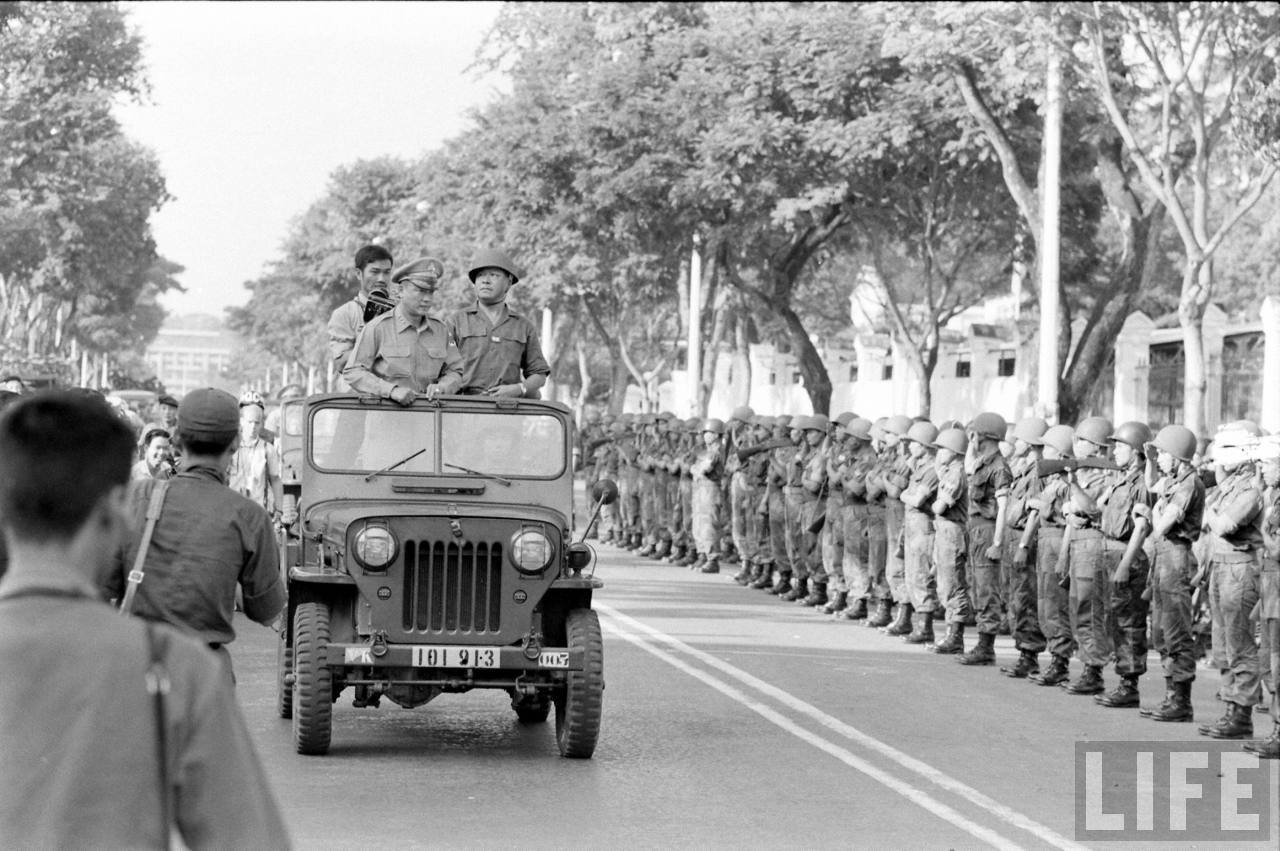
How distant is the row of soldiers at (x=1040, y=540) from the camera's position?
37.7 ft

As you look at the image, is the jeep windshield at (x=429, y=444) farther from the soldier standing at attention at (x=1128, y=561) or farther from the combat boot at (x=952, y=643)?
the combat boot at (x=952, y=643)

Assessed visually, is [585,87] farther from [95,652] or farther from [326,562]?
[95,652]

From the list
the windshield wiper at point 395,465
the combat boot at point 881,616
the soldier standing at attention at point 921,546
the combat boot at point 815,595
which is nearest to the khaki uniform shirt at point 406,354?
the windshield wiper at point 395,465

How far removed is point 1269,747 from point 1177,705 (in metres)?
1.52

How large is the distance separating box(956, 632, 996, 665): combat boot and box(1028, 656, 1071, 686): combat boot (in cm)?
100

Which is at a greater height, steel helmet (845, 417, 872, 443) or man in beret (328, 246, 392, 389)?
man in beret (328, 246, 392, 389)

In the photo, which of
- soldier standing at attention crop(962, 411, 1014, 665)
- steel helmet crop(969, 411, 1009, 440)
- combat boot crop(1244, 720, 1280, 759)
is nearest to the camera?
combat boot crop(1244, 720, 1280, 759)

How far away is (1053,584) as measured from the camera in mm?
13758

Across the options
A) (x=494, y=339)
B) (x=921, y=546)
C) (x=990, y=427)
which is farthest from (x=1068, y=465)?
(x=494, y=339)

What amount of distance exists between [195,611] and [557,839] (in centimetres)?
256

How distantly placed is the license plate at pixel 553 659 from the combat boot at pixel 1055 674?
215 inches

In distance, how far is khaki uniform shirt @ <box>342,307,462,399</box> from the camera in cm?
1081

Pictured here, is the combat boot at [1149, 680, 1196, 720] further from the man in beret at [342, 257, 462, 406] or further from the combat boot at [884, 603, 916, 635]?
the man in beret at [342, 257, 462, 406]

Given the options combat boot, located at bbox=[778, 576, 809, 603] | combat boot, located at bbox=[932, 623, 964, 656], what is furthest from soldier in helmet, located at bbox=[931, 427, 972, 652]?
combat boot, located at bbox=[778, 576, 809, 603]
